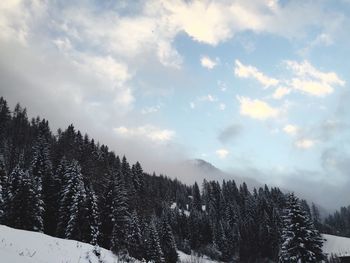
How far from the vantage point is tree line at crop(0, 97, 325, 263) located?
44.6 m

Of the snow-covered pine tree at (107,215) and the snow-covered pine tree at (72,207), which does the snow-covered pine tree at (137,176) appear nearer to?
the snow-covered pine tree at (107,215)

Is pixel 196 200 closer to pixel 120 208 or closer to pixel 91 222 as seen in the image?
pixel 120 208

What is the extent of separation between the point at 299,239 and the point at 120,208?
2977cm

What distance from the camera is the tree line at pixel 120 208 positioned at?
44.6 m

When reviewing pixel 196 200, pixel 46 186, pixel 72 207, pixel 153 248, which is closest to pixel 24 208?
pixel 72 207

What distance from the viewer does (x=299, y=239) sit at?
36.3 m

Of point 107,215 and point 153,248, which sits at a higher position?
point 107,215

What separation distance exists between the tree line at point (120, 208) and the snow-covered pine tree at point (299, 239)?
10 centimetres

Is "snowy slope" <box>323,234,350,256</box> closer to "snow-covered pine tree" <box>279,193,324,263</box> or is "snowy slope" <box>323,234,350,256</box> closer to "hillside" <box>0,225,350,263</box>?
"snow-covered pine tree" <box>279,193,324,263</box>

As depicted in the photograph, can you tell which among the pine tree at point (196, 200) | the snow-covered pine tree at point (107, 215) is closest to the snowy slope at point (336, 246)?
the pine tree at point (196, 200)

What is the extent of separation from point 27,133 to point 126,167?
3983cm

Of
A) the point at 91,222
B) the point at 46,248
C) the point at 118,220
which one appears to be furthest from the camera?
the point at 118,220

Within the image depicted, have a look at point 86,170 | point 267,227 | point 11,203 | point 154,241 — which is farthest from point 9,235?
point 267,227

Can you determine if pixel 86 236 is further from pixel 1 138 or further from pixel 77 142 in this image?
pixel 1 138
